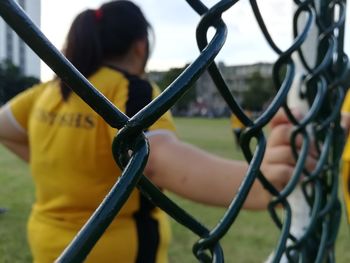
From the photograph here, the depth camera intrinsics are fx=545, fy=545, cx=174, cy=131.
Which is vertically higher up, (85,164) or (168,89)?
(168,89)

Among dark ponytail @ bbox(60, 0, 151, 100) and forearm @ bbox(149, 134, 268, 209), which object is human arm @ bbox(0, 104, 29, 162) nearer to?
dark ponytail @ bbox(60, 0, 151, 100)

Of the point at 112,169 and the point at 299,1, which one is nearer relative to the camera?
the point at 299,1

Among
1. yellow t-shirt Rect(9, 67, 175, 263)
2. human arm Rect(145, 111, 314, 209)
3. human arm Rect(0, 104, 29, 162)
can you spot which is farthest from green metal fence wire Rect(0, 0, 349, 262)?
human arm Rect(0, 104, 29, 162)

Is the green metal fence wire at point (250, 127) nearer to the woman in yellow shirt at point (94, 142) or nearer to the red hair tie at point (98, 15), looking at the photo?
the woman in yellow shirt at point (94, 142)

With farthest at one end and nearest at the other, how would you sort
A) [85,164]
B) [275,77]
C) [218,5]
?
[85,164], [275,77], [218,5]

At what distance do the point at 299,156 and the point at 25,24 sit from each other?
0.53m

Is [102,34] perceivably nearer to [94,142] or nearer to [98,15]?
[98,15]

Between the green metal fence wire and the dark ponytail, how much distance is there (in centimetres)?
55

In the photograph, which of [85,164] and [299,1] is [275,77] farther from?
[85,164]

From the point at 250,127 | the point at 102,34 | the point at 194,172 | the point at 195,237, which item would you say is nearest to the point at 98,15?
the point at 102,34

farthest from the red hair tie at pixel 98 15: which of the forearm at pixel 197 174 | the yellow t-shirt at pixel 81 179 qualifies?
the forearm at pixel 197 174

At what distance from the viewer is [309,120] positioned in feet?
2.31

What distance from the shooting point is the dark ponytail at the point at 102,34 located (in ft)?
4.06

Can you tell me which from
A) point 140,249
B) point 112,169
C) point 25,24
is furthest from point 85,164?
point 25,24
